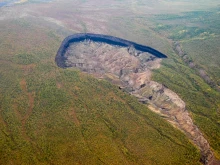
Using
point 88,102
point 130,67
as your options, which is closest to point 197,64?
point 130,67

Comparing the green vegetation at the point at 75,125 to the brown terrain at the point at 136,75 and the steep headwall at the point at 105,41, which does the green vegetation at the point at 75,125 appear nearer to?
the brown terrain at the point at 136,75

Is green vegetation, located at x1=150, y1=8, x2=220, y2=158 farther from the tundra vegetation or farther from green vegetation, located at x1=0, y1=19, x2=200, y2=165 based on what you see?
green vegetation, located at x1=0, y1=19, x2=200, y2=165

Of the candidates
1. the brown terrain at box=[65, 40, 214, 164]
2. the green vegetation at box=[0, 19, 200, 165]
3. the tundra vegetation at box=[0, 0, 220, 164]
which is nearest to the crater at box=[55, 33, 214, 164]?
the brown terrain at box=[65, 40, 214, 164]

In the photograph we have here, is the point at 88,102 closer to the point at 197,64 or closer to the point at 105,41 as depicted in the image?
the point at 105,41

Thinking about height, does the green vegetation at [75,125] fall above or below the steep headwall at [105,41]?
below

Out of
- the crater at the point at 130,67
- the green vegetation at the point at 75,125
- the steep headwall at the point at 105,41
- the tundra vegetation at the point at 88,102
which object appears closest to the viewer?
the green vegetation at the point at 75,125

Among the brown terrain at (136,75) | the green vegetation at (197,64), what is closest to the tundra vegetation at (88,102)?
the green vegetation at (197,64)

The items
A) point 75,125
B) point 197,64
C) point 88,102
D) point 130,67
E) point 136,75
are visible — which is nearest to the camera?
point 75,125

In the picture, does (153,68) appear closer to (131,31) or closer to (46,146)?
(131,31)

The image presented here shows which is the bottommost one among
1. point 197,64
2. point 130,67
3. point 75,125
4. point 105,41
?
point 75,125
